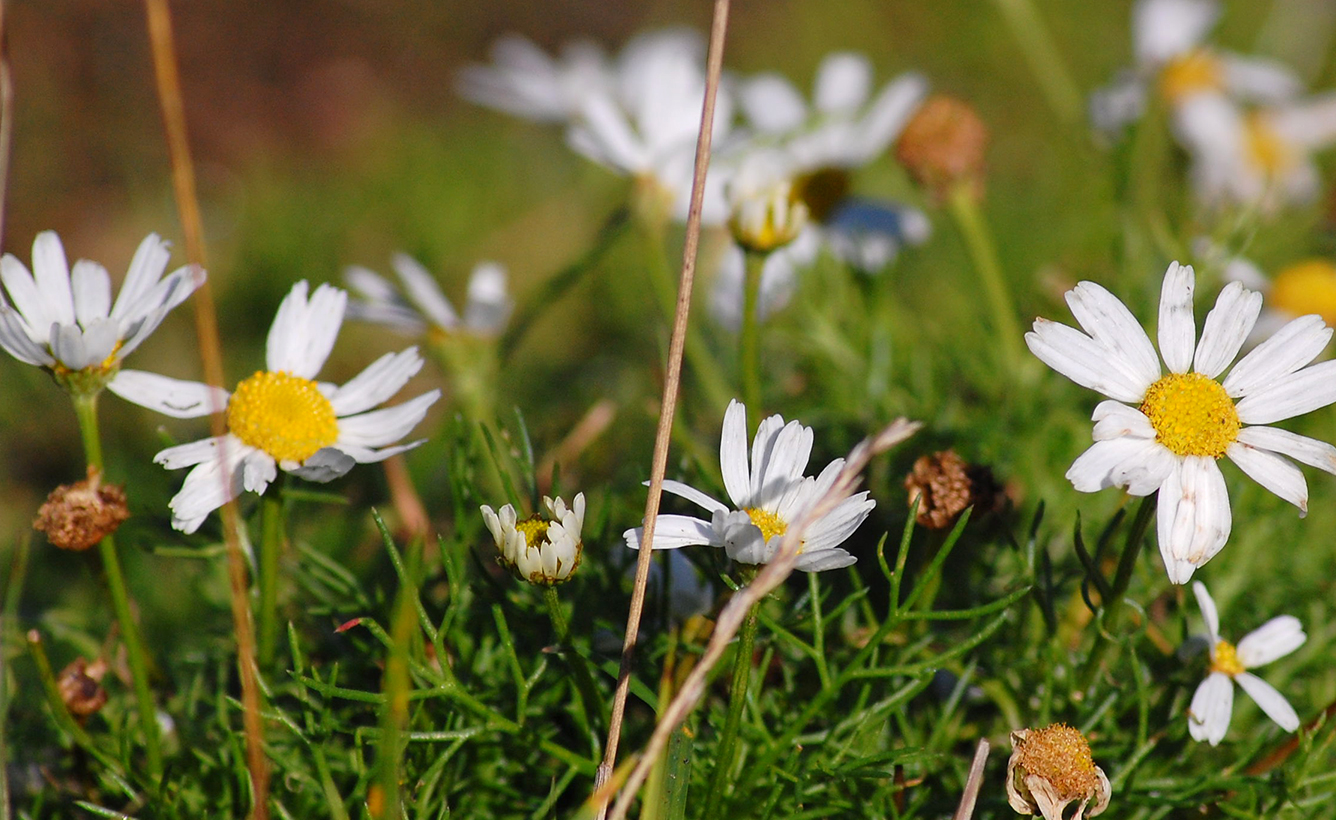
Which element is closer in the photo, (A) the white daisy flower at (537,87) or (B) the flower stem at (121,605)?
(B) the flower stem at (121,605)

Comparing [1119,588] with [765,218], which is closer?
[1119,588]

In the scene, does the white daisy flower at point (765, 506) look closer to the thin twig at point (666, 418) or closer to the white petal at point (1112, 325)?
the thin twig at point (666, 418)

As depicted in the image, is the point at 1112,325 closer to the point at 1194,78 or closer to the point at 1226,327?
the point at 1226,327

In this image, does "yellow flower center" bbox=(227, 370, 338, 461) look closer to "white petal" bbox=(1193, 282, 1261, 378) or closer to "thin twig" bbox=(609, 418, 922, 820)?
"thin twig" bbox=(609, 418, 922, 820)

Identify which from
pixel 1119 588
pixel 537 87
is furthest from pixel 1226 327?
pixel 537 87

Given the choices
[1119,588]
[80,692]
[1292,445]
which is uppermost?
[1292,445]

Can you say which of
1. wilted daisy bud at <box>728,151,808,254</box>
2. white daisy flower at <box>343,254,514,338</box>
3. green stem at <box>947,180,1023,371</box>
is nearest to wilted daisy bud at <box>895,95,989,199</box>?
green stem at <box>947,180,1023,371</box>

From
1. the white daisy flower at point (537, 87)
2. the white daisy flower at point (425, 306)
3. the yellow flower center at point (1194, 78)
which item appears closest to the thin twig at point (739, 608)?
the white daisy flower at point (425, 306)
